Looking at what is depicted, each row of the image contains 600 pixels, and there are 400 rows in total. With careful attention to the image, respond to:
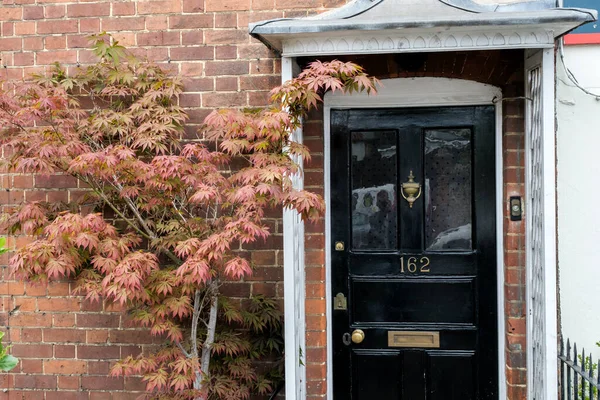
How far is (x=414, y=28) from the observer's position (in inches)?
127

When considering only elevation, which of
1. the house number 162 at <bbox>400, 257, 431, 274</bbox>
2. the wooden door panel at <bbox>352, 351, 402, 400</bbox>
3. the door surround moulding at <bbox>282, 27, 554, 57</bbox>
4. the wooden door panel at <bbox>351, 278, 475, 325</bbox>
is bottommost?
the wooden door panel at <bbox>352, 351, 402, 400</bbox>

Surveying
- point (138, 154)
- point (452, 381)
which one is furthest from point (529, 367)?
point (138, 154)

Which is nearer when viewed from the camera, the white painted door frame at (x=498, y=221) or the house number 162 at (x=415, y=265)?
the white painted door frame at (x=498, y=221)

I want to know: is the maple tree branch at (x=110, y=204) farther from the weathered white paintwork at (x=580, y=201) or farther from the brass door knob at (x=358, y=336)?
the weathered white paintwork at (x=580, y=201)

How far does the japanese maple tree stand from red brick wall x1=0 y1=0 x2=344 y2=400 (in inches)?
6.7

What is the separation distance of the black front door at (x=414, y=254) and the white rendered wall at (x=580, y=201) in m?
0.49

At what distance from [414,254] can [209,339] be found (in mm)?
1482

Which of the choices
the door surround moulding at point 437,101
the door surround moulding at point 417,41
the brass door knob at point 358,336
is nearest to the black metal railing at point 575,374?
the door surround moulding at point 437,101

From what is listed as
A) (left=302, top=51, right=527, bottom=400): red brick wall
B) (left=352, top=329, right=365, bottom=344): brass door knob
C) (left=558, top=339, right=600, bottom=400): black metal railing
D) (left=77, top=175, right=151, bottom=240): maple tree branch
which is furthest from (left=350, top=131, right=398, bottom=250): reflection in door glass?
(left=77, top=175, right=151, bottom=240): maple tree branch

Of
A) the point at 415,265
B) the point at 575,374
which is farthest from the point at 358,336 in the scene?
the point at 575,374

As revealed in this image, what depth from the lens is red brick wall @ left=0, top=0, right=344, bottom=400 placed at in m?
3.98

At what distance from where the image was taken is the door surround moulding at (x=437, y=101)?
390 centimetres

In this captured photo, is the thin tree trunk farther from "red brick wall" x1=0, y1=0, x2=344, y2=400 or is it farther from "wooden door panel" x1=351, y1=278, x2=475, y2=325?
"wooden door panel" x1=351, y1=278, x2=475, y2=325

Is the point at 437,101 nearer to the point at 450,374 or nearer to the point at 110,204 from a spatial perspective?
the point at 450,374
